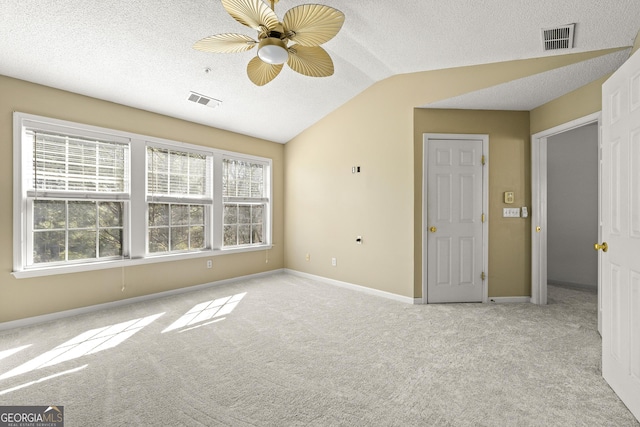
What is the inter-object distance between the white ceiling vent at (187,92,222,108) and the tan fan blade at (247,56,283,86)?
151cm

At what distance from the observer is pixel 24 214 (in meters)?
3.07

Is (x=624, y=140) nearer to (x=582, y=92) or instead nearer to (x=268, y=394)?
(x=582, y=92)

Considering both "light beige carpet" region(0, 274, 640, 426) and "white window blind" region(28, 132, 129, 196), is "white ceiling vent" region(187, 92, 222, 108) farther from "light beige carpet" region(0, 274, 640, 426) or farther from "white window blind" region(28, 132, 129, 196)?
"light beige carpet" region(0, 274, 640, 426)

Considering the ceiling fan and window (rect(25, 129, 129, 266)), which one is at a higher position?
the ceiling fan

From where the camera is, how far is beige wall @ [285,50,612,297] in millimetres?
3725

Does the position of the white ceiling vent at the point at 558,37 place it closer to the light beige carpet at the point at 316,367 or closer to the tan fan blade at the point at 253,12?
the tan fan blade at the point at 253,12

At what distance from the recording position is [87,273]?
3.48 m

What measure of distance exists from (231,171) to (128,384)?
11.6 feet

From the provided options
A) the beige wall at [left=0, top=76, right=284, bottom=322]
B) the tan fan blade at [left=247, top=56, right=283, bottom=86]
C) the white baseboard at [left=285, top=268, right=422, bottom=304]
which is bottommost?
the white baseboard at [left=285, top=268, right=422, bottom=304]

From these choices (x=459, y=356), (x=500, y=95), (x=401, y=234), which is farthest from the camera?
(x=401, y=234)

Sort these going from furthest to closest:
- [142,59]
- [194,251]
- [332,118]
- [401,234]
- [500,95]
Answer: [332,118] → [194,251] → [401,234] → [500,95] → [142,59]

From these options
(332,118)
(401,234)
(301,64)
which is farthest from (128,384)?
(332,118)

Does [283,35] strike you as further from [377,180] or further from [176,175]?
[176,175]

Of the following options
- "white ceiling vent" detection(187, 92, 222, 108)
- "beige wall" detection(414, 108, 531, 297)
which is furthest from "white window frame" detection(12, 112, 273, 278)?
"beige wall" detection(414, 108, 531, 297)
